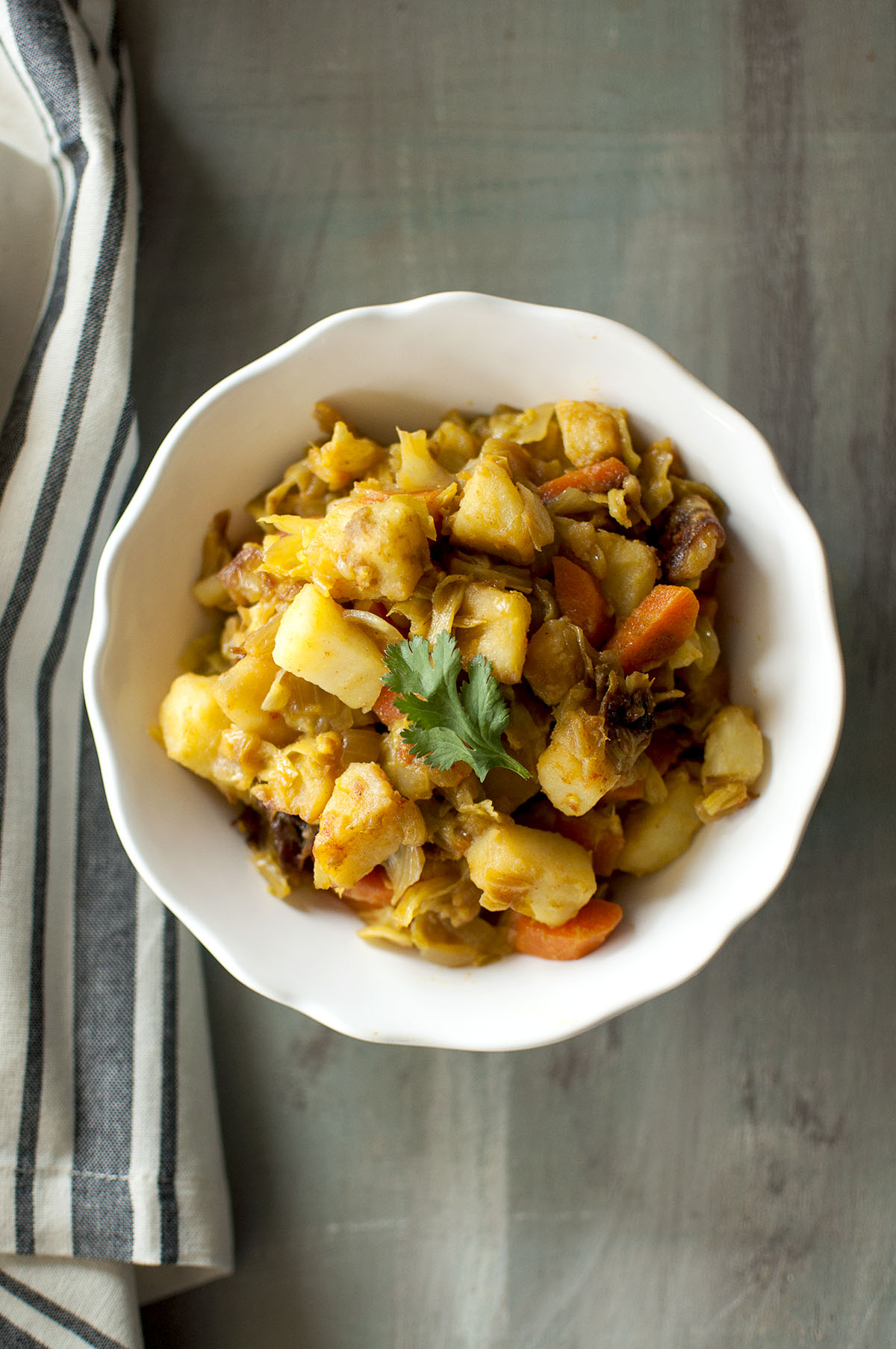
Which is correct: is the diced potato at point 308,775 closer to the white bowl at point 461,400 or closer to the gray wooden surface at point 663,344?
the white bowl at point 461,400

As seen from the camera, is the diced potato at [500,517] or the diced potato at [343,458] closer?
the diced potato at [500,517]

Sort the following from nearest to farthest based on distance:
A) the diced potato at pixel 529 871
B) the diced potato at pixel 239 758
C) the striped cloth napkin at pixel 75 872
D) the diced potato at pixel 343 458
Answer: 1. the diced potato at pixel 529 871
2. the diced potato at pixel 239 758
3. the diced potato at pixel 343 458
4. the striped cloth napkin at pixel 75 872

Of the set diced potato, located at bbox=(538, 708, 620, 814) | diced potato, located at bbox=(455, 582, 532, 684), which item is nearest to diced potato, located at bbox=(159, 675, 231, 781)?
diced potato, located at bbox=(455, 582, 532, 684)

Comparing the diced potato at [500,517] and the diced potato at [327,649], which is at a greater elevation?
the diced potato at [500,517]

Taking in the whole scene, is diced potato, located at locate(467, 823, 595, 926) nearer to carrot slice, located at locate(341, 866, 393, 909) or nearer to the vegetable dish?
the vegetable dish

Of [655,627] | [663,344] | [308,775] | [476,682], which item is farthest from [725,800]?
[663,344]

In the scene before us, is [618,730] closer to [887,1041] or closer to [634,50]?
[887,1041]

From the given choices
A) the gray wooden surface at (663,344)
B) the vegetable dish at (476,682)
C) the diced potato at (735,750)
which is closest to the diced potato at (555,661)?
the vegetable dish at (476,682)

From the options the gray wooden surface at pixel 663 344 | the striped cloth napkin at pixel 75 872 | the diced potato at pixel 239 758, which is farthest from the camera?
the gray wooden surface at pixel 663 344
